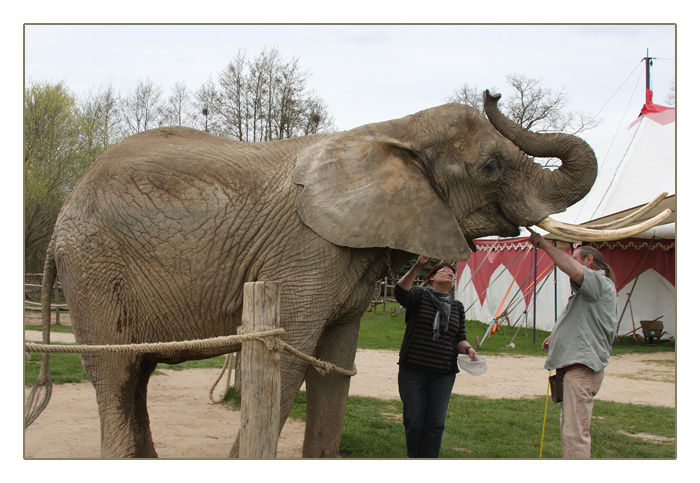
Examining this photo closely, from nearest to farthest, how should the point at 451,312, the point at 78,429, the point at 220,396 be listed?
1. the point at 451,312
2. the point at 78,429
3. the point at 220,396

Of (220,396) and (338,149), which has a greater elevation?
(338,149)

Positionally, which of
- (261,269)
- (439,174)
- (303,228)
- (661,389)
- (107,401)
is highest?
(439,174)

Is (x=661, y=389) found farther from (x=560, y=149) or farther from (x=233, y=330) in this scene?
(x=233, y=330)

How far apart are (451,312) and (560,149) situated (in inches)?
58.8

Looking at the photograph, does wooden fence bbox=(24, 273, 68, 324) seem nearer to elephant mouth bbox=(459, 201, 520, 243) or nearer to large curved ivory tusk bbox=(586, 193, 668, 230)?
elephant mouth bbox=(459, 201, 520, 243)

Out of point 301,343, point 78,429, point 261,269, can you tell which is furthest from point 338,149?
point 78,429

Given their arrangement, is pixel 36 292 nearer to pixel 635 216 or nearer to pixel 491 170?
pixel 491 170

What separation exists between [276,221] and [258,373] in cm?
141

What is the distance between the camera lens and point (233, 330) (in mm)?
4594

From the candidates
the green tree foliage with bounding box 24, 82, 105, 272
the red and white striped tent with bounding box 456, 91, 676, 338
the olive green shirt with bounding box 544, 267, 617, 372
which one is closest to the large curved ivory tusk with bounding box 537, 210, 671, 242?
the olive green shirt with bounding box 544, 267, 617, 372

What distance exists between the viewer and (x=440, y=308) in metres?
5.01

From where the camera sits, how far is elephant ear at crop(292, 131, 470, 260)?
4.31 m

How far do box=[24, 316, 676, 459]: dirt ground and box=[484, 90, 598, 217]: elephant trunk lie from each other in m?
3.24

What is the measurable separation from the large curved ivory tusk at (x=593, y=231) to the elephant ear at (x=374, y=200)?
646mm
